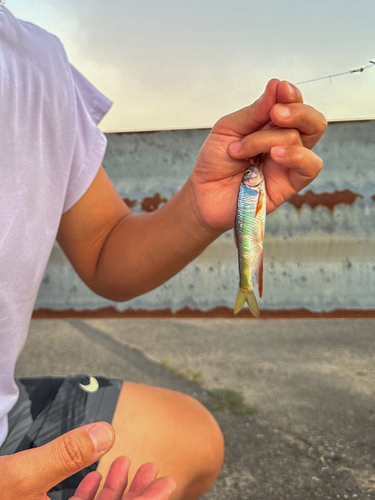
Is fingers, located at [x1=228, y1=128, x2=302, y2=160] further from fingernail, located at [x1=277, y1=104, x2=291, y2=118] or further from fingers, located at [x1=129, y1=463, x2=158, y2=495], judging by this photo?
fingers, located at [x1=129, y1=463, x2=158, y2=495]

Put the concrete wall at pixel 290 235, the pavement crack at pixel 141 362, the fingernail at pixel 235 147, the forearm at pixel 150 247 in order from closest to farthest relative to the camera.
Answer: the fingernail at pixel 235 147 → the forearm at pixel 150 247 → the concrete wall at pixel 290 235 → the pavement crack at pixel 141 362

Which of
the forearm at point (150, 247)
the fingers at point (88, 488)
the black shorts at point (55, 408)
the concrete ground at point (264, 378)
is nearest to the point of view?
the fingers at point (88, 488)

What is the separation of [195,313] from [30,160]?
4.16 feet

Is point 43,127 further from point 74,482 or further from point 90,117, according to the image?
point 74,482

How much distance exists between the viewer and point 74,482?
46.4 inches

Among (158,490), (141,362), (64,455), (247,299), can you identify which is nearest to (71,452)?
(64,455)

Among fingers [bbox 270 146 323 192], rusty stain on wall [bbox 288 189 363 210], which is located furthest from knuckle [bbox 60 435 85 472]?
rusty stain on wall [bbox 288 189 363 210]

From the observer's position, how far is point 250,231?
3.51ft

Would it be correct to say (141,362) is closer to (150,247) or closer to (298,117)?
(150,247)

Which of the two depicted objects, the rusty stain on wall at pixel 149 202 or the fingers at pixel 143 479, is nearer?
the fingers at pixel 143 479

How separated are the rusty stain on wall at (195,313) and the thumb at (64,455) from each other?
153cm

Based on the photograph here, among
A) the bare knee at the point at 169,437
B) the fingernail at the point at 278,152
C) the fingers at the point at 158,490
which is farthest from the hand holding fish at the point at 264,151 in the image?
the fingers at the point at 158,490

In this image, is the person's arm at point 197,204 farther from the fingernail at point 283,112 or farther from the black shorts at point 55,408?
the black shorts at point 55,408

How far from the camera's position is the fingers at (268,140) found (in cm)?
109
